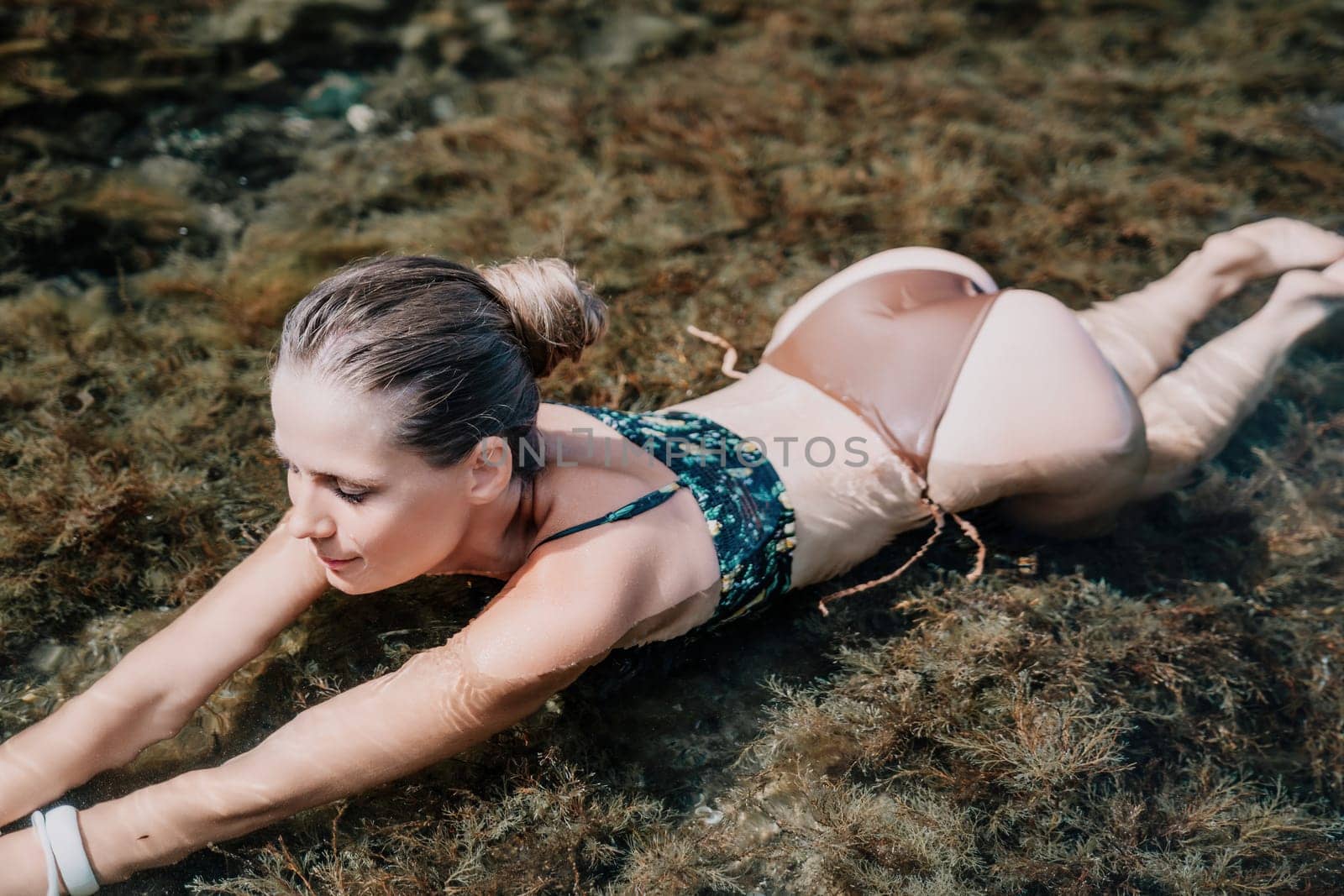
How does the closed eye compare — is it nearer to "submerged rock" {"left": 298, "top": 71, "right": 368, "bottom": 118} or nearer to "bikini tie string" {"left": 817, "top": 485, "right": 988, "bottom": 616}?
"bikini tie string" {"left": 817, "top": 485, "right": 988, "bottom": 616}

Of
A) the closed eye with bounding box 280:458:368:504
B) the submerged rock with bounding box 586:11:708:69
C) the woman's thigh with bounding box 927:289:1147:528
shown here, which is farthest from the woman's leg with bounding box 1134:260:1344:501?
the submerged rock with bounding box 586:11:708:69

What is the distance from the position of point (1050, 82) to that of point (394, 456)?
448 cm

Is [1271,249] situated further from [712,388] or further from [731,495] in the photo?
[731,495]

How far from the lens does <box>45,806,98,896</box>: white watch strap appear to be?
7.20ft

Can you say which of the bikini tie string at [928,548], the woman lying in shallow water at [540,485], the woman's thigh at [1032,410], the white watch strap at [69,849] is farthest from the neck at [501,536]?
the woman's thigh at [1032,410]

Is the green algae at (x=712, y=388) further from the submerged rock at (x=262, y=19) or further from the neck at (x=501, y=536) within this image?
the neck at (x=501, y=536)

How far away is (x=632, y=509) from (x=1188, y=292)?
2.44m

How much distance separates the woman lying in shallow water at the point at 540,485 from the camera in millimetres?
2115

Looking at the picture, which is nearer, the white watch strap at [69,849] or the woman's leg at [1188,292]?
the white watch strap at [69,849]

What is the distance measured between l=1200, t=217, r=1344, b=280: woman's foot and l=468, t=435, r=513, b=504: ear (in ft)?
9.40

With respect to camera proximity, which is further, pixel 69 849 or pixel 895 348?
pixel 895 348

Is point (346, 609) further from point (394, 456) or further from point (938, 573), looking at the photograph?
point (938, 573)

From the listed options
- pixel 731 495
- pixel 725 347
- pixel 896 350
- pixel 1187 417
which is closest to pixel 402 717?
pixel 731 495

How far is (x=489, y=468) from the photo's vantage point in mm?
2246
